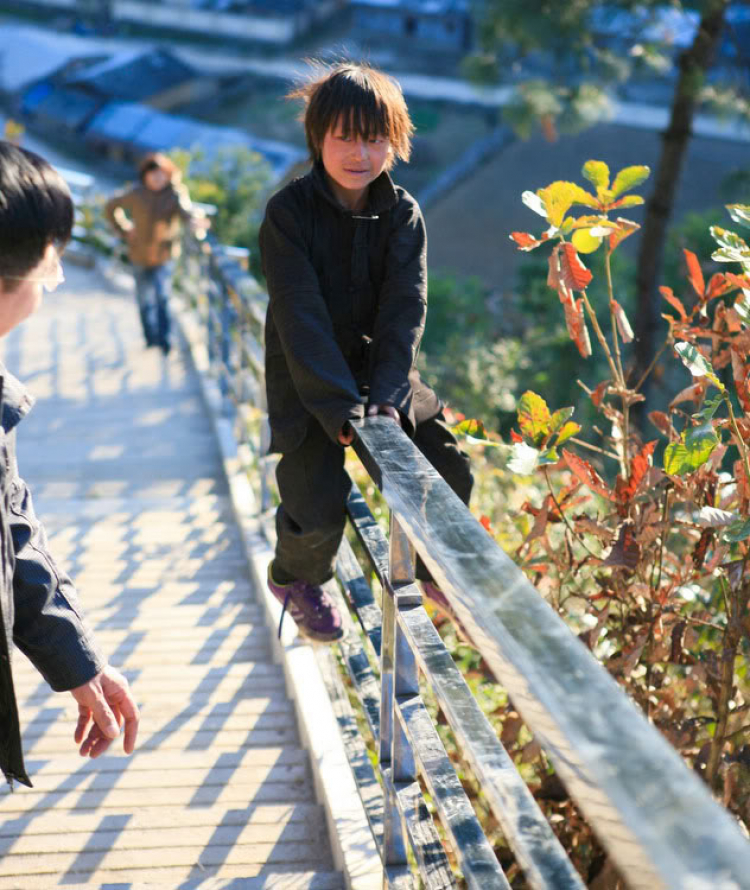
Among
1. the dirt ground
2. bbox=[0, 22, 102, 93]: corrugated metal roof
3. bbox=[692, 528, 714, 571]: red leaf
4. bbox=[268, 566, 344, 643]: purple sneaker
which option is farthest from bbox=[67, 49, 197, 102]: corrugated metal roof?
bbox=[692, 528, 714, 571]: red leaf

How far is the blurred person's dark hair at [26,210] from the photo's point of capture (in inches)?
56.0

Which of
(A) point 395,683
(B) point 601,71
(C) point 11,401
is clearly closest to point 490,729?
(A) point 395,683

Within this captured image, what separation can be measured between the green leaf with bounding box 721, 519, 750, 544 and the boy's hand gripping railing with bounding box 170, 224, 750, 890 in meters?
0.55

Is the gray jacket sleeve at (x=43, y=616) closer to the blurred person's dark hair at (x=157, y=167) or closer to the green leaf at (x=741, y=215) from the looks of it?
the green leaf at (x=741, y=215)

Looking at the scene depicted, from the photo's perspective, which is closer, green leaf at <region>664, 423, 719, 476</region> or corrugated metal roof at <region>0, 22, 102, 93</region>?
green leaf at <region>664, 423, 719, 476</region>

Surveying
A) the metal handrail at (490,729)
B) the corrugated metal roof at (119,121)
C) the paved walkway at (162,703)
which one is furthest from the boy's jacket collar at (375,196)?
the corrugated metal roof at (119,121)

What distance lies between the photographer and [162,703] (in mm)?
3004

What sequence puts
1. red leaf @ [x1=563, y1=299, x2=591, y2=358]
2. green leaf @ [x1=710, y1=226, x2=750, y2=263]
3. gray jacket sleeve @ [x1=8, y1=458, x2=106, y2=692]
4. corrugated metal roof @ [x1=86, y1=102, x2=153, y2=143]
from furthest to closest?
Result: corrugated metal roof @ [x1=86, y1=102, x2=153, y2=143] → red leaf @ [x1=563, y1=299, x2=591, y2=358] → green leaf @ [x1=710, y1=226, x2=750, y2=263] → gray jacket sleeve @ [x1=8, y1=458, x2=106, y2=692]

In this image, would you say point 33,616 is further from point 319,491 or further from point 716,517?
point 716,517

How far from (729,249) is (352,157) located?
2.53 ft

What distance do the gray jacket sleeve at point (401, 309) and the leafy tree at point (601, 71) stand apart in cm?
729

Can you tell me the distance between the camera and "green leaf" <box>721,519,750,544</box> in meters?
1.91

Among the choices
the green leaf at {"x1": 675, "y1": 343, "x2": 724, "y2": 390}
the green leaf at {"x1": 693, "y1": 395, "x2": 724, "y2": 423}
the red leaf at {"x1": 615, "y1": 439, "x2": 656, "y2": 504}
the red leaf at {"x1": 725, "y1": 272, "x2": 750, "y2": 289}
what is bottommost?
the red leaf at {"x1": 615, "y1": 439, "x2": 656, "y2": 504}

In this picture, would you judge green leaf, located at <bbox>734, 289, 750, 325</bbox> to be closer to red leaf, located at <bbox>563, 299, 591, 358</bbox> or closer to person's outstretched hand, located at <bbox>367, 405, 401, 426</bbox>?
red leaf, located at <bbox>563, 299, 591, 358</bbox>
